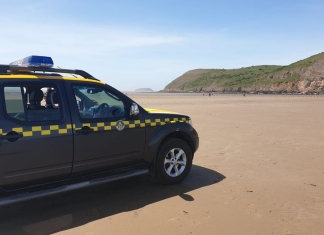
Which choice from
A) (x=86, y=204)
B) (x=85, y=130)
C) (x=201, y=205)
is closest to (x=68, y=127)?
(x=85, y=130)

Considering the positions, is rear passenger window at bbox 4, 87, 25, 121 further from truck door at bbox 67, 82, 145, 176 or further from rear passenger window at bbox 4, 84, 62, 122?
truck door at bbox 67, 82, 145, 176

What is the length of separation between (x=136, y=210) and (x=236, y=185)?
6.17 ft

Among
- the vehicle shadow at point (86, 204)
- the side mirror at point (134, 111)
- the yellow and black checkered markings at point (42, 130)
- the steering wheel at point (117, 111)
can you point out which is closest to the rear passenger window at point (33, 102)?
the yellow and black checkered markings at point (42, 130)

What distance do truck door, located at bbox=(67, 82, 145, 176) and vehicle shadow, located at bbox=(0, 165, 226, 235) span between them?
20.3 inches

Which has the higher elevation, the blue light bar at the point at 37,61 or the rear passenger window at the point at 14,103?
the blue light bar at the point at 37,61

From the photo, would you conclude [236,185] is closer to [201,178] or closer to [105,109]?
[201,178]

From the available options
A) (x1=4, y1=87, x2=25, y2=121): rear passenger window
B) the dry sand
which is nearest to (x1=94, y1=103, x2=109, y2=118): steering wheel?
(x1=4, y1=87, x2=25, y2=121): rear passenger window

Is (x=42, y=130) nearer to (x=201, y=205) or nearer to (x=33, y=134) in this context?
(x=33, y=134)

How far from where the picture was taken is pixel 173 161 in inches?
195

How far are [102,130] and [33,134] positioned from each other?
94 centimetres

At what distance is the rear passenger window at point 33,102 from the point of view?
3547 millimetres

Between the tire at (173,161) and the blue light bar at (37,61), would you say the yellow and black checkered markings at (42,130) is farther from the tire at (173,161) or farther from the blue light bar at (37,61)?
the tire at (173,161)

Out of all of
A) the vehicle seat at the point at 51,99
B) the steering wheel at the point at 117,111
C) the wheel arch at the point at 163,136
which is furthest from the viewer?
the wheel arch at the point at 163,136

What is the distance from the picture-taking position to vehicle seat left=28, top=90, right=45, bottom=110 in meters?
3.76
